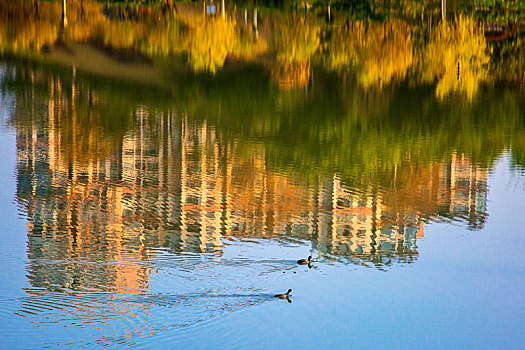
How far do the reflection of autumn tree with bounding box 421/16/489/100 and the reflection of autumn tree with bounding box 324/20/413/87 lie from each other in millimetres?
1122

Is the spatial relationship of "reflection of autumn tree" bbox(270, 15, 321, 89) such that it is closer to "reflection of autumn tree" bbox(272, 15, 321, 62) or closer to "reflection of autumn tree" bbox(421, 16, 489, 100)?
"reflection of autumn tree" bbox(272, 15, 321, 62)

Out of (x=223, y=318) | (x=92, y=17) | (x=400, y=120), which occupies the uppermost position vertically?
(x=92, y=17)

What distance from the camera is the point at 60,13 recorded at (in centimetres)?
4359

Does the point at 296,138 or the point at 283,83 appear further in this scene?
the point at 283,83

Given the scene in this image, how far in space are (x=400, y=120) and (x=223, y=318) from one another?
17.3 metres

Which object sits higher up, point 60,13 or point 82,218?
point 60,13

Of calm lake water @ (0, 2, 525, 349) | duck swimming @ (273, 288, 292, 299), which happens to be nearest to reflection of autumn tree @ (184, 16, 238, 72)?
calm lake water @ (0, 2, 525, 349)

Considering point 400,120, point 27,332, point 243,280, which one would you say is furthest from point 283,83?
point 27,332

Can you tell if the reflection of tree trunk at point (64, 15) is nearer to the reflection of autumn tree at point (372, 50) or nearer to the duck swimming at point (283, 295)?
the reflection of autumn tree at point (372, 50)

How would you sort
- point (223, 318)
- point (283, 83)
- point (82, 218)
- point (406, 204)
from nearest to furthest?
point (223, 318) < point (82, 218) < point (406, 204) < point (283, 83)

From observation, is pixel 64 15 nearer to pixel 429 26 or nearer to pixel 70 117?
pixel 70 117

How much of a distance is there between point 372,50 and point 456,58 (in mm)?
3807

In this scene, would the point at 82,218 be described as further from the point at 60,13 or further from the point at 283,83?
the point at 60,13

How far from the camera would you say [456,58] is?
126ft
